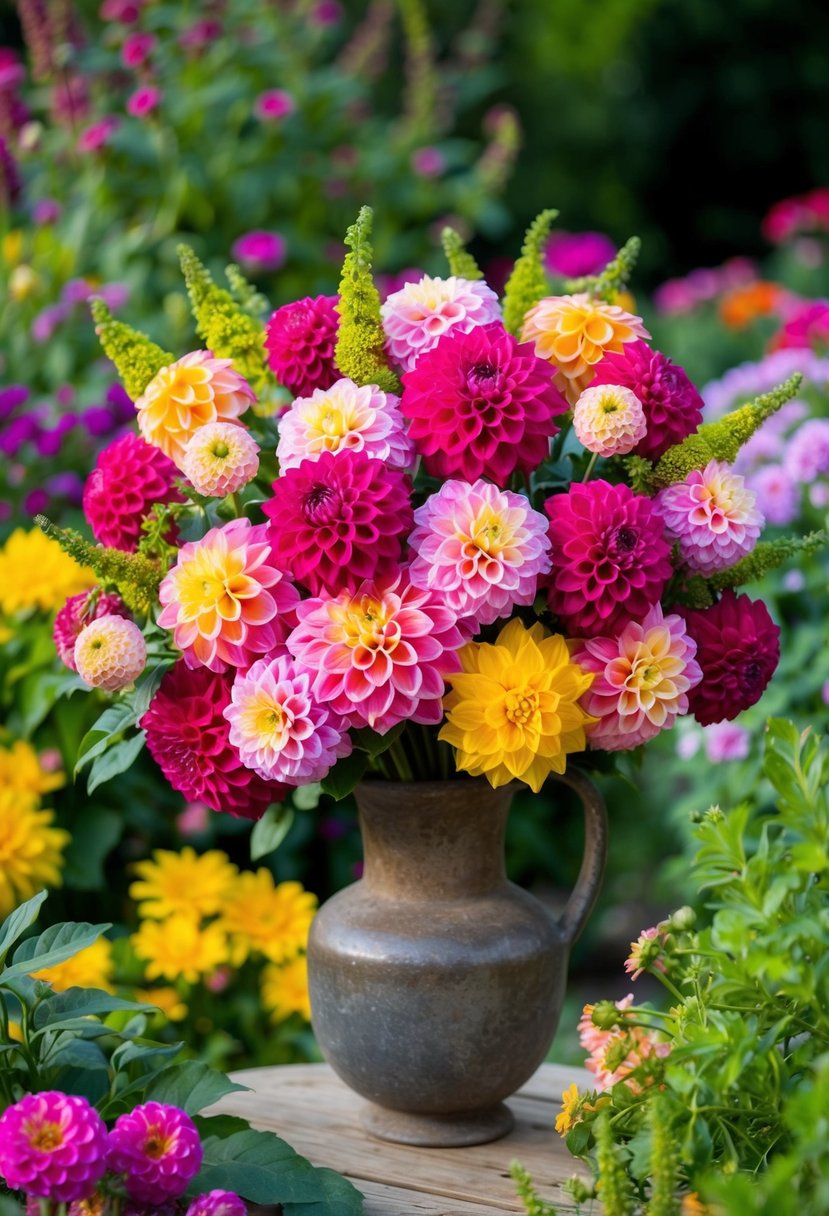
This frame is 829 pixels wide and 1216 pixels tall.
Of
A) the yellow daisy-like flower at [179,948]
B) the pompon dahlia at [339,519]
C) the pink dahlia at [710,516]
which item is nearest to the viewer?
the pompon dahlia at [339,519]

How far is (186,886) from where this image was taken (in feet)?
A: 7.18

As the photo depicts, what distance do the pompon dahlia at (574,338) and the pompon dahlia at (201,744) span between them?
42 cm

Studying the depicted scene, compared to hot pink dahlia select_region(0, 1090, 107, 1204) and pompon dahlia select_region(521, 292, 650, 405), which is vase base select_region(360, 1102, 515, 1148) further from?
pompon dahlia select_region(521, 292, 650, 405)

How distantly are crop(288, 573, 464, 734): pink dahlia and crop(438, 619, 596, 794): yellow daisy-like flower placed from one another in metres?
0.03

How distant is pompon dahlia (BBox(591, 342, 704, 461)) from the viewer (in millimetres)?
1363

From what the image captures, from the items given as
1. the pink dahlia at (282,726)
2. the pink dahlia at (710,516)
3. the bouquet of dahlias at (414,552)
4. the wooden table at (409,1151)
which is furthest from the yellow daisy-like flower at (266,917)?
the pink dahlia at (710,516)

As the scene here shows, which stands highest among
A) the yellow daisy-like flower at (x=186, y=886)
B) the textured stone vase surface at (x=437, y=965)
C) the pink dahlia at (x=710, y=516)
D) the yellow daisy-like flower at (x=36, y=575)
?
the pink dahlia at (x=710, y=516)

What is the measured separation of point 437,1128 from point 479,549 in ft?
Answer: 2.00

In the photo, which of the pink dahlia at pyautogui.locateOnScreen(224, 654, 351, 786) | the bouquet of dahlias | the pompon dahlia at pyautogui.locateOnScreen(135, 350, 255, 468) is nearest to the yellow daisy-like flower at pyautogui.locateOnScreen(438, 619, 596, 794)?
the bouquet of dahlias

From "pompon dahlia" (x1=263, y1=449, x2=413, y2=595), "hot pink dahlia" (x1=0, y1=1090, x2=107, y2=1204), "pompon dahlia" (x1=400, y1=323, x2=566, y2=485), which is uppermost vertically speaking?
"pompon dahlia" (x1=400, y1=323, x2=566, y2=485)

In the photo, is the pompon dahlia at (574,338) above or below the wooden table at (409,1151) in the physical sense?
above

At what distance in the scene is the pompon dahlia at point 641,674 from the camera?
133cm

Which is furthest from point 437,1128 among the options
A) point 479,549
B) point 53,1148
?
point 479,549

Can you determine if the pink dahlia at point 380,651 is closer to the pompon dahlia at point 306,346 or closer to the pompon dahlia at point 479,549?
the pompon dahlia at point 479,549
